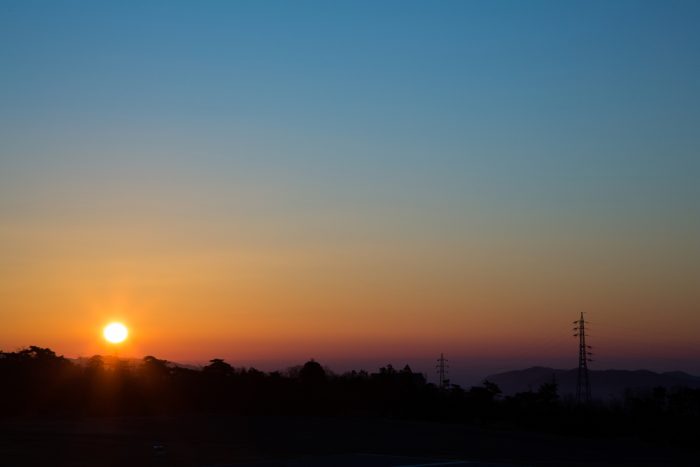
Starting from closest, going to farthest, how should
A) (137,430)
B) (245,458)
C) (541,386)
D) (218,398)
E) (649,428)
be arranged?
1. (245,458)
2. (137,430)
3. (649,428)
4. (218,398)
5. (541,386)

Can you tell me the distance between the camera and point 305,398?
3719 cm

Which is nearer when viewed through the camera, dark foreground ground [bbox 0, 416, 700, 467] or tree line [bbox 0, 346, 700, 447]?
dark foreground ground [bbox 0, 416, 700, 467]

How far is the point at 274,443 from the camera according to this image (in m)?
22.8

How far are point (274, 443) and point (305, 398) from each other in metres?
14.4

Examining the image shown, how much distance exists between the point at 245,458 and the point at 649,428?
18661 millimetres

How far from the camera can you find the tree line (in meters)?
32.9

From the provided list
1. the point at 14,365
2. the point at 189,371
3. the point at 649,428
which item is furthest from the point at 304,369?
the point at 649,428

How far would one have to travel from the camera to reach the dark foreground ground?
63.3ft

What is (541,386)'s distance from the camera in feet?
138

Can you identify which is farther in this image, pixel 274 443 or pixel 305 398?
pixel 305 398

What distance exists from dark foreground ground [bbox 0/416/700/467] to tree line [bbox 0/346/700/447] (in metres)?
4.51

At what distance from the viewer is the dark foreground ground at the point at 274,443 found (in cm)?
1930

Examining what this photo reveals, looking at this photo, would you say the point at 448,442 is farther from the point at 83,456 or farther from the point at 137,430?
the point at 83,456

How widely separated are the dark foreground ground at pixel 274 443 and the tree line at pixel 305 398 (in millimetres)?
4509
